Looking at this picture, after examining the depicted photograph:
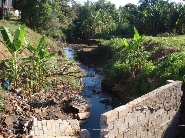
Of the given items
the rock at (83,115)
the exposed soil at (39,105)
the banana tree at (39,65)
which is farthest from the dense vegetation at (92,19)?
the rock at (83,115)

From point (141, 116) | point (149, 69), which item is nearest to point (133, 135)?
point (141, 116)

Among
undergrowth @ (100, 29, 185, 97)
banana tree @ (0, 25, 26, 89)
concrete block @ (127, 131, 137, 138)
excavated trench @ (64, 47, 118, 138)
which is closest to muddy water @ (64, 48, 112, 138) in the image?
excavated trench @ (64, 47, 118, 138)

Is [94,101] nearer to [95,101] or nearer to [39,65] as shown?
[95,101]

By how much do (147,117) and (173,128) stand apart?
1.67 metres

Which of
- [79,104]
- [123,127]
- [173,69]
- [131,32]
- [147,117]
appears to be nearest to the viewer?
[123,127]

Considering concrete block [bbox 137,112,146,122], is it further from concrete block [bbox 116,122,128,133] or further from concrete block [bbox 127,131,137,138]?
concrete block [bbox 116,122,128,133]

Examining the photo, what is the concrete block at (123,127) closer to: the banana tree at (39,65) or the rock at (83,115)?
the rock at (83,115)

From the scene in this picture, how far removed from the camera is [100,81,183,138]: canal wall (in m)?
4.78

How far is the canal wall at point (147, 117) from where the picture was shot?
15.7ft

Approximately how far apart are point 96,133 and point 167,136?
2396 mm

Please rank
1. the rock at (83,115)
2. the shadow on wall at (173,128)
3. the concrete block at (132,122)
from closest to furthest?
the concrete block at (132,122) → the shadow on wall at (173,128) → the rock at (83,115)

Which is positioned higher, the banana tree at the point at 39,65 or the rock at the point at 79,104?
the banana tree at the point at 39,65

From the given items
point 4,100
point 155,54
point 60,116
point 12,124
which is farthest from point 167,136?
point 155,54

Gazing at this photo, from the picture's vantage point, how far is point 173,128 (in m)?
6.94
